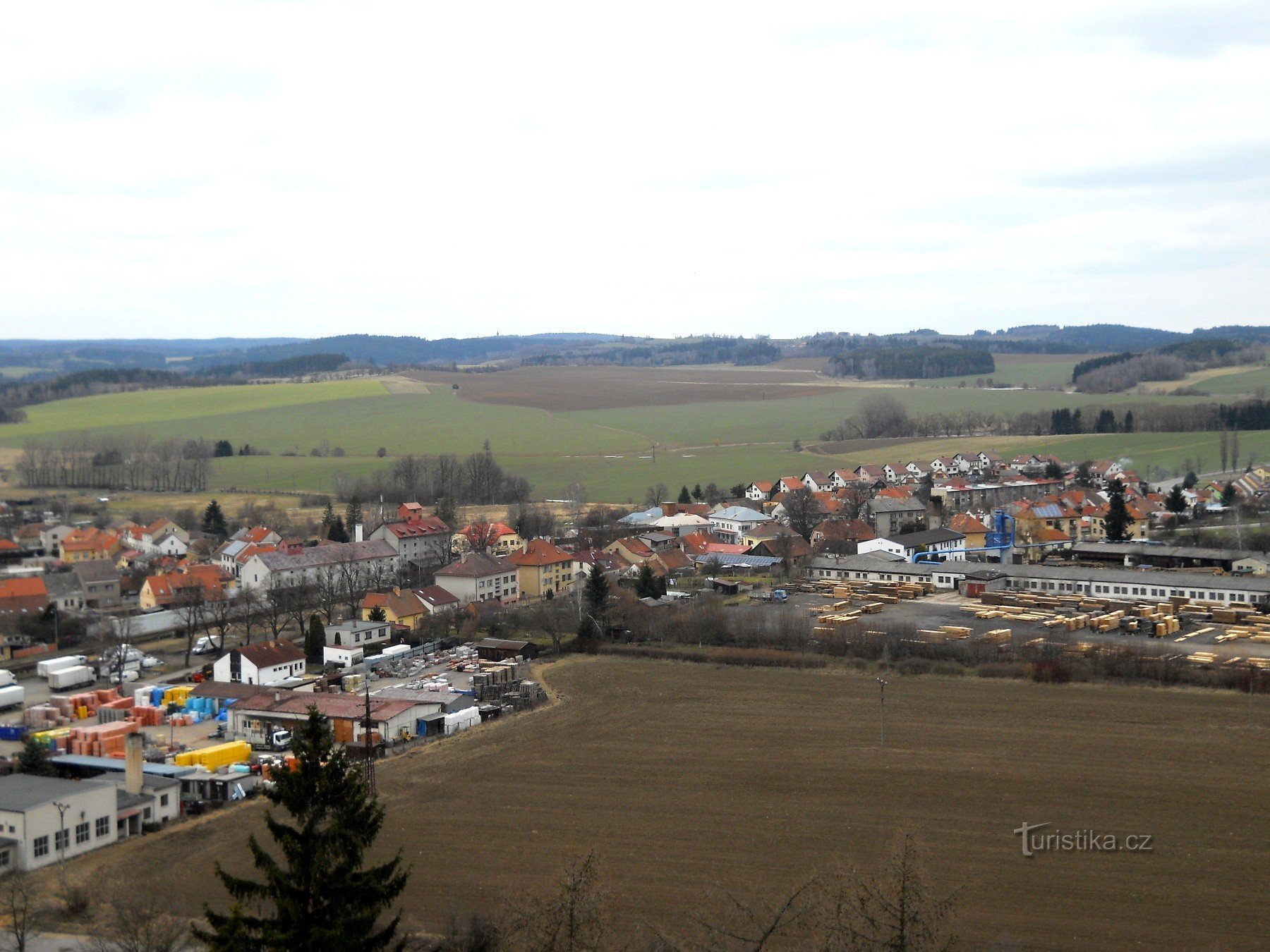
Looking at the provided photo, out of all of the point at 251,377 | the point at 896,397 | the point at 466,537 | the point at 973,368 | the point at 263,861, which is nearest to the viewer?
the point at 263,861

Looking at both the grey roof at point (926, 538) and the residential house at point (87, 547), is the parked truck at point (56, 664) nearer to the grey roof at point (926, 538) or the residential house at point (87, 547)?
the residential house at point (87, 547)

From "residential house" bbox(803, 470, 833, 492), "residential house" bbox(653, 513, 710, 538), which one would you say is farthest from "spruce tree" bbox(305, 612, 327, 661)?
"residential house" bbox(803, 470, 833, 492)

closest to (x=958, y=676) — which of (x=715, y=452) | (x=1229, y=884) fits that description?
(x=1229, y=884)

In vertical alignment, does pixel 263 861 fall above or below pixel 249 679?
above

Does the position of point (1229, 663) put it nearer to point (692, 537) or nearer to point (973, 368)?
point (692, 537)

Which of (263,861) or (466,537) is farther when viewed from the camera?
(466,537)

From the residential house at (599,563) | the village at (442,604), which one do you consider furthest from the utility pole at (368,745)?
the residential house at (599,563)

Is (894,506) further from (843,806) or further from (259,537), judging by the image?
(843,806)
